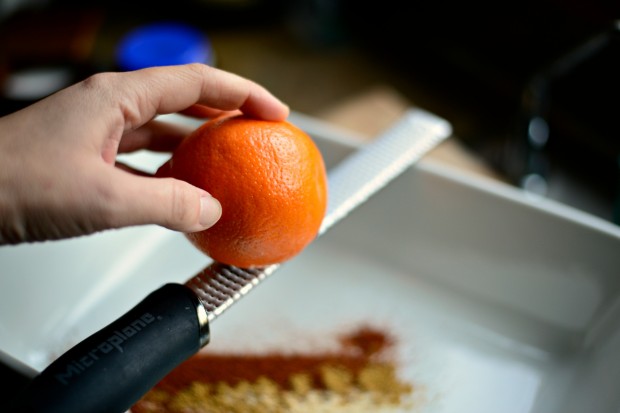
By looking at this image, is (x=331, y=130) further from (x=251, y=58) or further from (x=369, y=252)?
(x=251, y=58)

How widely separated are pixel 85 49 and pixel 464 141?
67 centimetres

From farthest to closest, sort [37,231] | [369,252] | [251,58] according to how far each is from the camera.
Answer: [251,58] < [369,252] < [37,231]

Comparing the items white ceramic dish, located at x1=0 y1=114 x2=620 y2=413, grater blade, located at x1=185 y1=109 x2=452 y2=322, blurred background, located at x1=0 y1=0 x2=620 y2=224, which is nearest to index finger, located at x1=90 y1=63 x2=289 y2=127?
grater blade, located at x1=185 y1=109 x2=452 y2=322

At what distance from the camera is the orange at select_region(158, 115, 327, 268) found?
1.44 feet

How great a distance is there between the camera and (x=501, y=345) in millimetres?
611

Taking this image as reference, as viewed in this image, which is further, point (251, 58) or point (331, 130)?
point (251, 58)

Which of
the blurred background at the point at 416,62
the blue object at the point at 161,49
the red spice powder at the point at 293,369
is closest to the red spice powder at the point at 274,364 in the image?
the red spice powder at the point at 293,369

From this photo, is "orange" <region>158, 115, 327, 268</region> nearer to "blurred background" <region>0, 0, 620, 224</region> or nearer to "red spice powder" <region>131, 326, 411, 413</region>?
"red spice powder" <region>131, 326, 411, 413</region>

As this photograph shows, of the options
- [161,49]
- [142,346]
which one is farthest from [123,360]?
[161,49]

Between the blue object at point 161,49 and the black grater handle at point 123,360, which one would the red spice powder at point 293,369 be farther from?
the blue object at point 161,49

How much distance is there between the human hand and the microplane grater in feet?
0.25

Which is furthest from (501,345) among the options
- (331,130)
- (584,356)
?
(331,130)

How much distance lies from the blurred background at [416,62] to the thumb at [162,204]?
51cm

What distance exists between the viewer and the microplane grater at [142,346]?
390mm
